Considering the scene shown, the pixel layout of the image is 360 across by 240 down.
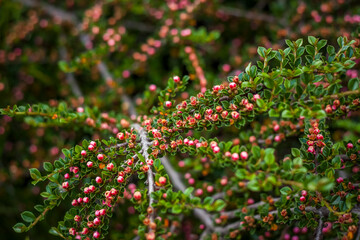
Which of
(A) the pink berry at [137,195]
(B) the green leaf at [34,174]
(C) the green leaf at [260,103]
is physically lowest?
(A) the pink berry at [137,195]

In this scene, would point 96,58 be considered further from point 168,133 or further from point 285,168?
point 285,168

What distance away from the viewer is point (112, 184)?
109 cm

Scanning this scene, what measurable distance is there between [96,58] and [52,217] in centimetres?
119

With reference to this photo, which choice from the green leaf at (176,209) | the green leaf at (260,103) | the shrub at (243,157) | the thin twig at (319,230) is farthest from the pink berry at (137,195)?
the thin twig at (319,230)

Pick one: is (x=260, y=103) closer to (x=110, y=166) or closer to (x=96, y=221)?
(x=110, y=166)

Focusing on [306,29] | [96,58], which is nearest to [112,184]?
[96,58]

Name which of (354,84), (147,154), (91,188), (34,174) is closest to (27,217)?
(34,174)

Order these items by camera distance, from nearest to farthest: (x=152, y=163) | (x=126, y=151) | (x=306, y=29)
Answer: (x=152, y=163), (x=126, y=151), (x=306, y=29)

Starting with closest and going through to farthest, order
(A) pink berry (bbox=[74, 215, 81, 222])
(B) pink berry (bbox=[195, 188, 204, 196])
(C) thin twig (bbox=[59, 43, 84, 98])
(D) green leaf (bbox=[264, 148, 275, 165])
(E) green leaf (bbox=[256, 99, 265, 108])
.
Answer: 1. (D) green leaf (bbox=[264, 148, 275, 165])
2. (E) green leaf (bbox=[256, 99, 265, 108])
3. (A) pink berry (bbox=[74, 215, 81, 222])
4. (B) pink berry (bbox=[195, 188, 204, 196])
5. (C) thin twig (bbox=[59, 43, 84, 98])

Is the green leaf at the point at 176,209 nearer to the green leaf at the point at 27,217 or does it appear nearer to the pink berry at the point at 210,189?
the green leaf at the point at 27,217

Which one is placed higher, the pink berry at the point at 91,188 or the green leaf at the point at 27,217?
the green leaf at the point at 27,217

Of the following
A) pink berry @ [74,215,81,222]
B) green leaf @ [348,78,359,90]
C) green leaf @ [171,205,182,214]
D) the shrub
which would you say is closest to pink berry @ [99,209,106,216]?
the shrub

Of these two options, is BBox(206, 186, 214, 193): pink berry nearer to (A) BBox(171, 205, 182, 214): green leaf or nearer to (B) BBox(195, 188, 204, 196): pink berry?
(B) BBox(195, 188, 204, 196): pink berry

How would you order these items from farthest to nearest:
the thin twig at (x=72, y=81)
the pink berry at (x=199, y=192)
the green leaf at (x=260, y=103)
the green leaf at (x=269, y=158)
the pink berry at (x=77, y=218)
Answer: the thin twig at (x=72, y=81), the pink berry at (x=199, y=192), the pink berry at (x=77, y=218), the green leaf at (x=260, y=103), the green leaf at (x=269, y=158)
